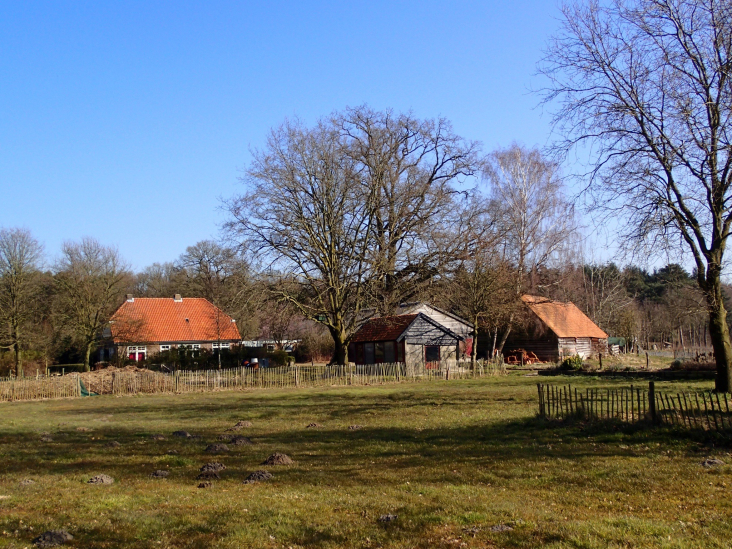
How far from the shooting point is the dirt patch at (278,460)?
39.2 feet

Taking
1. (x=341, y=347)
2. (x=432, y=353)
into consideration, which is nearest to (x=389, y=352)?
(x=432, y=353)

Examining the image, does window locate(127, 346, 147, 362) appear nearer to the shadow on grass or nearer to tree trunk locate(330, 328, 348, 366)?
tree trunk locate(330, 328, 348, 366)

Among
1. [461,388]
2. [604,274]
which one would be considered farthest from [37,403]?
[604,274]

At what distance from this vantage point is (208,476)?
35.4 feet

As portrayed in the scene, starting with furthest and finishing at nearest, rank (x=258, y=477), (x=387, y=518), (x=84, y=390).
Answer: (x=84, y=390)
(x=258, y=477)
(x=387, y=518)

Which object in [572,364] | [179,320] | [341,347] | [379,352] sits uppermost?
[179,320]

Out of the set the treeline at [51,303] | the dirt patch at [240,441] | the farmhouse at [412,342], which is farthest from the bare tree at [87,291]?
the dirt patch at [240,441]

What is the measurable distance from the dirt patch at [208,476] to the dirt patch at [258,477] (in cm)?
60

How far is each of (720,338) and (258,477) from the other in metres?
16.4

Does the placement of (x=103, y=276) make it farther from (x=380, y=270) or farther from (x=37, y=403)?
(x=380, y=270)

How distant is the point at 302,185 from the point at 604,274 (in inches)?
1748

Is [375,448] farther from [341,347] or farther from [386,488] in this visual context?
[341,347]

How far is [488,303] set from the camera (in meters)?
43.2

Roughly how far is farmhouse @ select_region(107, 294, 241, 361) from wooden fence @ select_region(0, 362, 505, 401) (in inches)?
762
